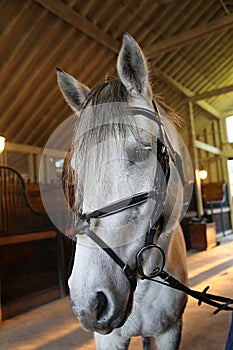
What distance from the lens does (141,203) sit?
88 centimetres

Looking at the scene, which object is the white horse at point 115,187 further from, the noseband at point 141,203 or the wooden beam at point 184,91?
the wooden beam at point 184,91

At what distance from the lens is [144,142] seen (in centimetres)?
92

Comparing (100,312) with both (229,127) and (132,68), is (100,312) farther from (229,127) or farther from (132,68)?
(229,127)

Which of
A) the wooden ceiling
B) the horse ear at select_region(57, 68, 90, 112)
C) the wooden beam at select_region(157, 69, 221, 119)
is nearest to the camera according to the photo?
the horse ear at select_region(57, 68, 90, 112)

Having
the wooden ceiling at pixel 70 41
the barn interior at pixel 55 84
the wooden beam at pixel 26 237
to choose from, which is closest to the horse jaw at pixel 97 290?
the barn interior at pixel 55 84

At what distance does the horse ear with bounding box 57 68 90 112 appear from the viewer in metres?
1.18

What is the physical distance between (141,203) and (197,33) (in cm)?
605

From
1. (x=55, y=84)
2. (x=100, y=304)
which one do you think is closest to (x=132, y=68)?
(x=100, y=304)

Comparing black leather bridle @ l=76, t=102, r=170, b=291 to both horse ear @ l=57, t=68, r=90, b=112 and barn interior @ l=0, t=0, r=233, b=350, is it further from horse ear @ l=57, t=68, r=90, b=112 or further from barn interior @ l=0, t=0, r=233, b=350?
barn interior @ l=0, t=0, r=233, b=350

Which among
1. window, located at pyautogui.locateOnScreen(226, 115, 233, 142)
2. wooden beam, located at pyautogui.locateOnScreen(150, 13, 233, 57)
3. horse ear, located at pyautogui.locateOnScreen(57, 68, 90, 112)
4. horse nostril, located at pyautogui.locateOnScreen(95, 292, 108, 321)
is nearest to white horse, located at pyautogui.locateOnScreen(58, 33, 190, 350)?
horse nostril, located at pyautogui.locateOnScreen(95, 292, 108, 321)

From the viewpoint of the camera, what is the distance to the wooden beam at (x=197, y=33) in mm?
5770

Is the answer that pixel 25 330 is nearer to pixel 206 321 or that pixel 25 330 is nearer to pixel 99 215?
pixel 206 321

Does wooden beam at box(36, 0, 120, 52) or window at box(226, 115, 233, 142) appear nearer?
wooden beam at box(36, 0, 120, 52)

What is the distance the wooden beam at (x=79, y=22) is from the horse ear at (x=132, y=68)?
15.5ft
